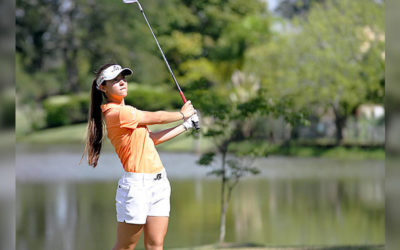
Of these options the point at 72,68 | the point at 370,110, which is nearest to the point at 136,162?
the point at 370,110

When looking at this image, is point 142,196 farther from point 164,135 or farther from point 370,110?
point 370,110

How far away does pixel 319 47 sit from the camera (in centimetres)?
2811

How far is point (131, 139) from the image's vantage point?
4402 millimetres

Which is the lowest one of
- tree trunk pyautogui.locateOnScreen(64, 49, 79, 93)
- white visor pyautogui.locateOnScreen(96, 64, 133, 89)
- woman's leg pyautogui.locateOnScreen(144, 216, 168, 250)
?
Result: woman's leg pyautogui.locateOnScreen(144, 216, 168, 250)

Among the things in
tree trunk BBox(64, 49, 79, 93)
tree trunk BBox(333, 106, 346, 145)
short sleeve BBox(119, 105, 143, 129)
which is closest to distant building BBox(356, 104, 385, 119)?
tree trunk BBox(333, 106, 346, 145)

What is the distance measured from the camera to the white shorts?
4.31m

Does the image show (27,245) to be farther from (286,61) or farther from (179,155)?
(286,61)

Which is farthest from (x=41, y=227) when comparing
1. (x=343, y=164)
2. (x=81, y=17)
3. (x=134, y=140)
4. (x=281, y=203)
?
(x=81, y=17)

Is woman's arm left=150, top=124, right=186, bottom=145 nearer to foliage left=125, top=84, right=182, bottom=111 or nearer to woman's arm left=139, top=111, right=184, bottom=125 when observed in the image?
woman's arm left=139, top=111, right=184, bottom=125

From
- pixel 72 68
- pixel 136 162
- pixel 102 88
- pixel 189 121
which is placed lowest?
pixel 136 162

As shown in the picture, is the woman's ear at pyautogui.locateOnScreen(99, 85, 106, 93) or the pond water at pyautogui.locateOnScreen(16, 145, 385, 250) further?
the pond water at pyautogui.locateOnScreen(16, 145, 385, 250)

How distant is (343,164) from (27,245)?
15491 millimetres

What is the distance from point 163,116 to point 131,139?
9.3 inches

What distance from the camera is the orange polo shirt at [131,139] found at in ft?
14.3
